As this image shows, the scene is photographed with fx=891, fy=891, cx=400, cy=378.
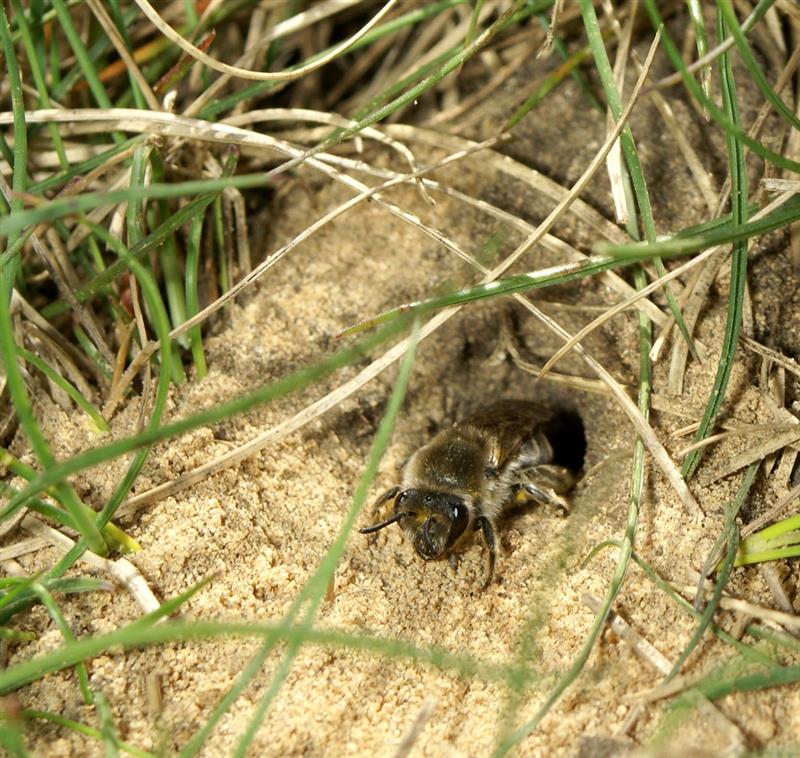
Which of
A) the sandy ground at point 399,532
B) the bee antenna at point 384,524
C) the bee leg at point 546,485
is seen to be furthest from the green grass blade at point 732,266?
the bee antenna at point 384,524

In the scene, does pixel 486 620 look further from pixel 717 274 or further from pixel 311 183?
pixel 311 183

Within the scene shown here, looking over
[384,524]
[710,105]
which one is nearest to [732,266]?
[710,105]

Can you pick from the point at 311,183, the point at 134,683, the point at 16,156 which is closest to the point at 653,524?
the point at 134,683

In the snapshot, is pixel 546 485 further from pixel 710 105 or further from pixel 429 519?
pixel 710 105

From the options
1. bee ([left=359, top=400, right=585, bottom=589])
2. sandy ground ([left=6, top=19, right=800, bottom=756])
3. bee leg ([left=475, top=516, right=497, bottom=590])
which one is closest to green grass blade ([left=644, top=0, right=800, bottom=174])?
sandy ground ([left=6, top=19, right=800, bottom=756])

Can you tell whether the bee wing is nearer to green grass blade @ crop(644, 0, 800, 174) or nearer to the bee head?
the bee head
